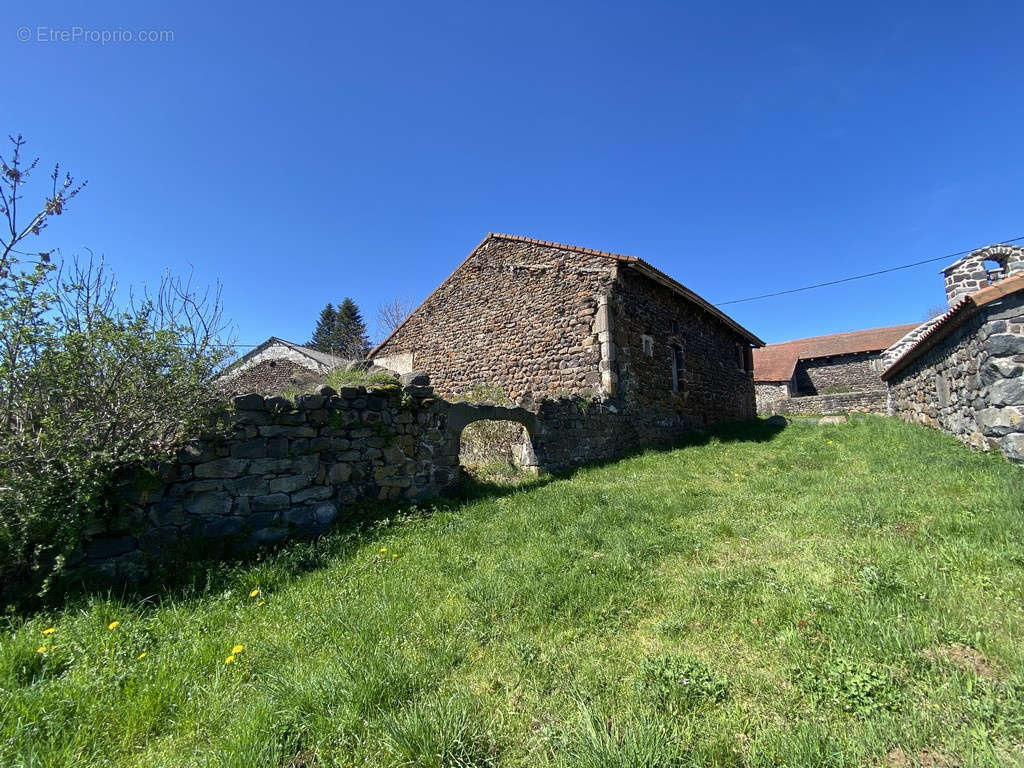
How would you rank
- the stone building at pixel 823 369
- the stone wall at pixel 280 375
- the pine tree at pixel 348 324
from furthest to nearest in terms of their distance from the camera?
the pine tree at pixel 348 324 < the stone building at pixel 823 369 < the stone wall at pixel 280 375

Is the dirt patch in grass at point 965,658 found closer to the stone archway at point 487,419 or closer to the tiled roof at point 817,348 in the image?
the stone archway at point 487,419

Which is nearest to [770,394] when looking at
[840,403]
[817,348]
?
[840,403]

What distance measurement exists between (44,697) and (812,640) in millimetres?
4256

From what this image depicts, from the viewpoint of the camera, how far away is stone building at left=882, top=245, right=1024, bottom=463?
5680 millimetres

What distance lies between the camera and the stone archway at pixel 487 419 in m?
6.91

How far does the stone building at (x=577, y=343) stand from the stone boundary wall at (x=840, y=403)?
10718 mm

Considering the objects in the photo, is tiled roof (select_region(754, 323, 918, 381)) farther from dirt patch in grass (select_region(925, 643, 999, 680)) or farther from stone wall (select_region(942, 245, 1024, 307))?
dirt patch in grass (select_region(925, 643, 999, 680))

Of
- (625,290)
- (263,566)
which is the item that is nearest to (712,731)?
(263,566)

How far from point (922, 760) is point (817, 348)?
33.3 meters

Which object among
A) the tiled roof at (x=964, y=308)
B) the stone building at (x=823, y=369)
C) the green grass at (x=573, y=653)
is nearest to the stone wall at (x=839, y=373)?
the stone building at (x=823, y=369)

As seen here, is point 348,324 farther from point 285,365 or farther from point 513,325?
point 513,325

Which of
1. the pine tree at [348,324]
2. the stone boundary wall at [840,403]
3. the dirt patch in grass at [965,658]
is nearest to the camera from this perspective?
the dirt patch in grass at [965,658]

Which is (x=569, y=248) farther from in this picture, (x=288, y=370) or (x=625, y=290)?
(x=288, y=370)

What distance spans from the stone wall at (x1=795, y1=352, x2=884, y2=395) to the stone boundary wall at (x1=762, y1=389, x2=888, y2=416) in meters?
4.26
